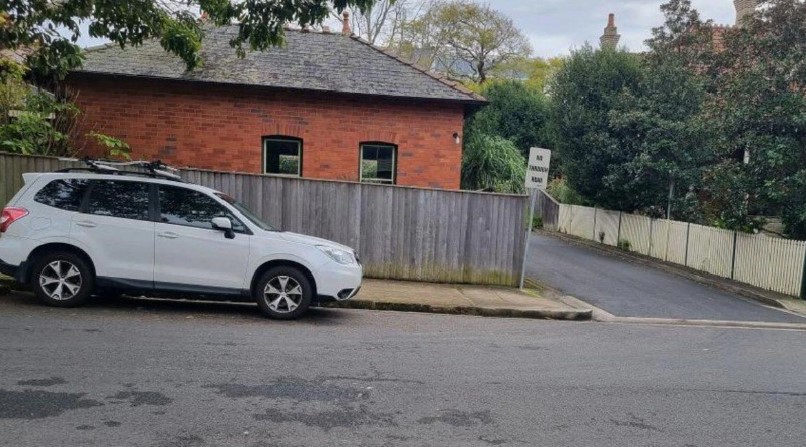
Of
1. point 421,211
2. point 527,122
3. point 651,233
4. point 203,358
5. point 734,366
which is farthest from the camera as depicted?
point 527,122

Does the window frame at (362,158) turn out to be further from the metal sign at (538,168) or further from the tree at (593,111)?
the tree at (593,111)

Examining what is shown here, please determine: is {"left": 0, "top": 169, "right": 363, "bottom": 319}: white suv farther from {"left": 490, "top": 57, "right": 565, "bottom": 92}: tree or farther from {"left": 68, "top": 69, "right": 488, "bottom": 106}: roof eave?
{"left": 490, "top": 57, "right": 565, "bottom": 92}: tree

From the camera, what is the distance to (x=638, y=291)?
47.0 ft

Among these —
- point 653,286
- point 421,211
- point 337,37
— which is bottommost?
point 653,286

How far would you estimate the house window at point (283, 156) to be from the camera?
14914mm

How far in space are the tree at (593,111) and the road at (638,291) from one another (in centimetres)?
358

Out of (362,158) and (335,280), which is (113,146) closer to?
(362,158)

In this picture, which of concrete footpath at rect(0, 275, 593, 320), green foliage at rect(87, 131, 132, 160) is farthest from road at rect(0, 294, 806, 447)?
green foliage at rect(87, 131, 132, 160)

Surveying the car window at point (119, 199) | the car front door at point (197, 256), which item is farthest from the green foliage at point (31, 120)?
the car front door at point (197, 256)

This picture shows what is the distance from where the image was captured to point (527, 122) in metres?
34.1

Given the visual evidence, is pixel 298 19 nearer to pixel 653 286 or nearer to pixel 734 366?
pixel 734 366

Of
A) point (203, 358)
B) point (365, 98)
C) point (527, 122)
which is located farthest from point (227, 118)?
point (527, 122)

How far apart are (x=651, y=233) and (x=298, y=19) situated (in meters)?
16.4

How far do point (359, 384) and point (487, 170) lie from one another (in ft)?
69.5
